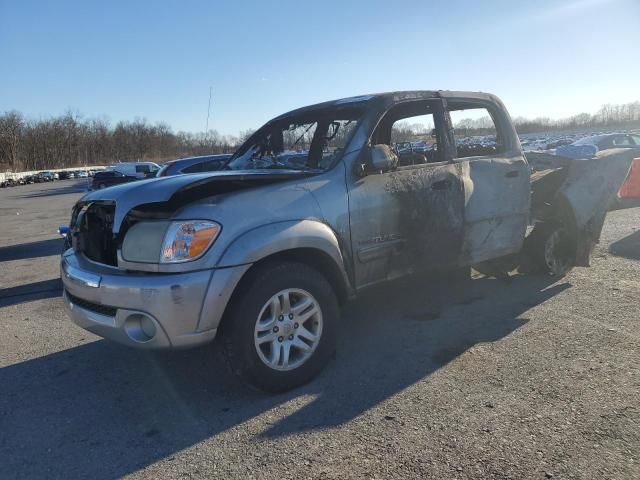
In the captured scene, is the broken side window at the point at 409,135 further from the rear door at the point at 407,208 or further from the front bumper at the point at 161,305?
the front bumper at the point at 161,305

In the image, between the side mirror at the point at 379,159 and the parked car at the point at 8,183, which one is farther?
the parked car at the point at 8,183

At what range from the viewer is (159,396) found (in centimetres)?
350

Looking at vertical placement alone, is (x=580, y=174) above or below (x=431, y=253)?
above

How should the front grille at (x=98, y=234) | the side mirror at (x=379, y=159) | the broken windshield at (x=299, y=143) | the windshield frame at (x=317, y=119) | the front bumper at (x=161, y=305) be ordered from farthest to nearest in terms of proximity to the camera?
the broken windshield at (x=299, y=143)
the windshield frame at (x=317, y=119)
the side mirror at (x=379, y=159)
the front grille at (x=98, y=234)
the front bumper at (x=161, y=305)

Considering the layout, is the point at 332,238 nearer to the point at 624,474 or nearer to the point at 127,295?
the point at 127,295

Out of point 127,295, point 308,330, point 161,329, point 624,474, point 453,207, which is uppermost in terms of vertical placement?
point 453,207

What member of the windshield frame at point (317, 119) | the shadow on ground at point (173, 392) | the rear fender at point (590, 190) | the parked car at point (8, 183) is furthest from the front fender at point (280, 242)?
the parked car at point (8, 183)

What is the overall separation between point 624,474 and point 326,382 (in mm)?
1834

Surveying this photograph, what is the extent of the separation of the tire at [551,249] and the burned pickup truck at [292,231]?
2.45 feet

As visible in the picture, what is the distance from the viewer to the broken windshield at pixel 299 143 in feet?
13.9

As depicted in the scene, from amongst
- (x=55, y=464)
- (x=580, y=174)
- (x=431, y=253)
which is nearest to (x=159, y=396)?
(x=55, y=464)

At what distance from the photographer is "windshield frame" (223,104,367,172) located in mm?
4027

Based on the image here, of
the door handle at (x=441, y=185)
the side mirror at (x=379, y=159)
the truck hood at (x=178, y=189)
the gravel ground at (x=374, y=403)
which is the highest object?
the side mirror at (x=379, y=159)

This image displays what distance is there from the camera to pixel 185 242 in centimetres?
305
